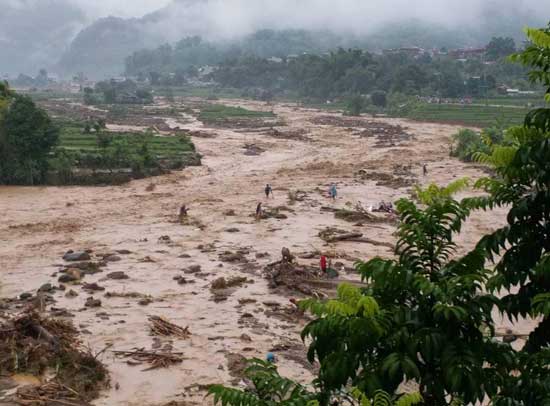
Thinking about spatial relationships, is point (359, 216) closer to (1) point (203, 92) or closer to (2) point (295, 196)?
(2) point (295, 196)

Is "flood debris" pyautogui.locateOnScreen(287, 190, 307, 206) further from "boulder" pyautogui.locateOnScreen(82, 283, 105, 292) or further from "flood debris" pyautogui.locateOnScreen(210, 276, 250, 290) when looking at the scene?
"boulder" pyautogui.locateOnScreen(82, 283, 105, 292)

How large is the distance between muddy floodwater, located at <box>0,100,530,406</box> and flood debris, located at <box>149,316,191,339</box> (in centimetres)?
22

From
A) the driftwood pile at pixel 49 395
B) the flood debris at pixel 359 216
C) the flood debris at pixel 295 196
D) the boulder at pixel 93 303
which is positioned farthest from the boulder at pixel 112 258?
the flood debris at pixel 295 196

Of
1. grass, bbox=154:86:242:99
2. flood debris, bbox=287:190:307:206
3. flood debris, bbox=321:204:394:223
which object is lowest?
flood debris, bbox=321:204:394:223

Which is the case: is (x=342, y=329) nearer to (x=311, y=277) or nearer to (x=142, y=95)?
(x=311, y=277)

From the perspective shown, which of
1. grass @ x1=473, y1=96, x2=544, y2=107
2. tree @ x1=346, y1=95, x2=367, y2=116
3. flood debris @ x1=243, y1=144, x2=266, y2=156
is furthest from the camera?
tree @ x1=346, y1=95, x2=367, y2=116

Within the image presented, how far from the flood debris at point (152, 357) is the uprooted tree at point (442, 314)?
850cm

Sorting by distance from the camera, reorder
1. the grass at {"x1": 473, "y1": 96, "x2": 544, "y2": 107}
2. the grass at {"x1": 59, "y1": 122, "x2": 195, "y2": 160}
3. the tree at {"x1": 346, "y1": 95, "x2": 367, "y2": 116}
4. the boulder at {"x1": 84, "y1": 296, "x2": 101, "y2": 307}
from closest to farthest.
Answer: the boulder at {"x1": 84, "y1": 296, "x2": 101, "y2": 307} < the grass at {"x1": 59, "y1": 122, "x2": 195, "y2": 160} < the grass at {"x1": 473, "y1": 96, "x2": 544, "y2": 107} < the tree at {"x1": 346, "y1": 95, "x2": 367, "y2": 116}

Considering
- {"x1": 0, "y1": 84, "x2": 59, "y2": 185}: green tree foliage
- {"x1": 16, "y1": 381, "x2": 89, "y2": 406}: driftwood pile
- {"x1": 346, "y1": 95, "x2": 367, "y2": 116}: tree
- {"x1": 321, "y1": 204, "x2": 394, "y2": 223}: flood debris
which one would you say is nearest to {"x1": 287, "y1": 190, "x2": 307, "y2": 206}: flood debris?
{"x1": 321, "y1": 204, "x2": 394, "y2": 223}: flood debris

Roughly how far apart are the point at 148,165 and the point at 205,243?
15.4 meters

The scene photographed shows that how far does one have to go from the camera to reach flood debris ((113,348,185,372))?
474 inches

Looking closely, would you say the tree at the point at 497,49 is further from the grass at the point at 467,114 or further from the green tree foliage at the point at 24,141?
the green tree foliage at the point at 24,141

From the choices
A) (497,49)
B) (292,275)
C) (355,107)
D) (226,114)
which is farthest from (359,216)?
(497,49)

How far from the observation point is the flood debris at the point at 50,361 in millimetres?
10453
